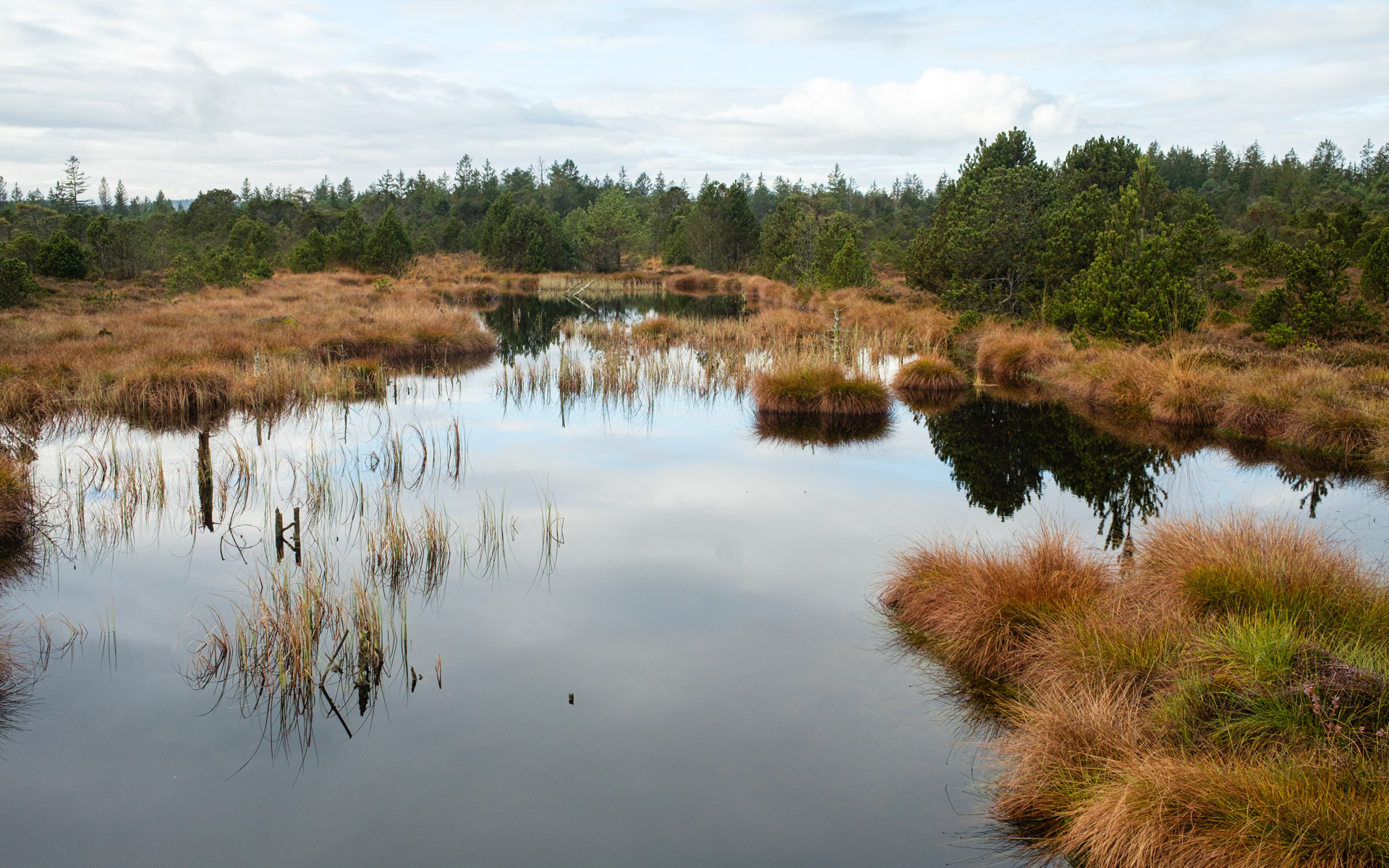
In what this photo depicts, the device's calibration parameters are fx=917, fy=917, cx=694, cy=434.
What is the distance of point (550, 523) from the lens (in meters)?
9.83

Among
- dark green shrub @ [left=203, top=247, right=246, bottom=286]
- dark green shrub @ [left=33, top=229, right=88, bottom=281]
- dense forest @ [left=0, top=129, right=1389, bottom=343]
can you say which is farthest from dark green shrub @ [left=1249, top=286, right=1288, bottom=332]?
dark green shrub @ [left=33, top=229, right=88, bottom=281]

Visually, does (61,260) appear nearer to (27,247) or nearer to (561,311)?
(27,247)

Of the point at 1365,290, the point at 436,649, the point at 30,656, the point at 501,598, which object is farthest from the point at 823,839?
the point at 1365,290

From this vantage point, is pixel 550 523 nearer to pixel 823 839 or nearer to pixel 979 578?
pixel 979 578

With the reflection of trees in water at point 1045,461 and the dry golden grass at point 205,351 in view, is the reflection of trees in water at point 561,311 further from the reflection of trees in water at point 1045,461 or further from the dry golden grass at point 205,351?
the reflection of trees in water at point 1045,461

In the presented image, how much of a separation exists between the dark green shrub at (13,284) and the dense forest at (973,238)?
0.21 feet

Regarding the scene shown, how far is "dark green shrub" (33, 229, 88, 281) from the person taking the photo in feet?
114

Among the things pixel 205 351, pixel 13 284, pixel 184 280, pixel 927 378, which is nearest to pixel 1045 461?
pixel 927 378

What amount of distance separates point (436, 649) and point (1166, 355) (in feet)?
48.8

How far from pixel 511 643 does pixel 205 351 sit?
44.6 feet

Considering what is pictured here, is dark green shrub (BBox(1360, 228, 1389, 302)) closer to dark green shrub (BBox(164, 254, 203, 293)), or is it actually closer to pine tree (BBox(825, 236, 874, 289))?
Result: pine tree (BBox(825, 236, 874, 289))

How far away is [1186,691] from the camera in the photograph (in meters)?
4.74

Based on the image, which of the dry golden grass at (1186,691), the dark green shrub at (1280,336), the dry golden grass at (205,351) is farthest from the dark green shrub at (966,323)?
the dry golden grass at (1186,691)

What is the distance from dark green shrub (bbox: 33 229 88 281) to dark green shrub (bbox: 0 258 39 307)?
888cm
